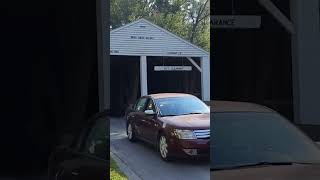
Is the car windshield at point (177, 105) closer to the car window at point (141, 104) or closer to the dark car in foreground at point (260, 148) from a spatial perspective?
the car window at point (141, 104)

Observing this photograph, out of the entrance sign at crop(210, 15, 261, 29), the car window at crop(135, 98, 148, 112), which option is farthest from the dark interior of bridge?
the car window at crop(135, 98, 148, 112)

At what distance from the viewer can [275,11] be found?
9.50 feet

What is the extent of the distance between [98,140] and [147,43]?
56 cm

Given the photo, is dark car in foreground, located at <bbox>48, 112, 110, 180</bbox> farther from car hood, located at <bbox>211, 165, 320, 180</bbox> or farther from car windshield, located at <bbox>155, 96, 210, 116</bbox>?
car hood, located at <bbox>211, 165, 320, 180</bbox>

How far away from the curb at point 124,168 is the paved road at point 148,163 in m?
0.01

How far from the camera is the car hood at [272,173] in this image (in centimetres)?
296

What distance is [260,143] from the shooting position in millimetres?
3002

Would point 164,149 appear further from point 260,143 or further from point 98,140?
point 260,143

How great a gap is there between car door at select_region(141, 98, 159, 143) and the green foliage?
15.5 inches

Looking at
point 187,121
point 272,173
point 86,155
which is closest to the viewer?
point 187,121

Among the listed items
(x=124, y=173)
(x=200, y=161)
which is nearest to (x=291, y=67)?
(x=200, y=161)

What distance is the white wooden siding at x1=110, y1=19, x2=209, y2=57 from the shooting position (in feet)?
9.21

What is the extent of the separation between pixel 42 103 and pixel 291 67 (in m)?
1.30

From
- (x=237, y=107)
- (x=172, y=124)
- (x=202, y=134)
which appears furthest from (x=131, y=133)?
(x=237, y=107)
